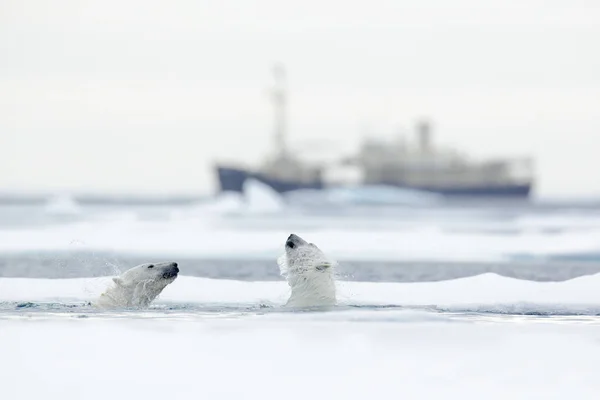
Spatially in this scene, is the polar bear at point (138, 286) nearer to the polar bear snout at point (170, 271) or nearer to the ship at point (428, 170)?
the polar bear snout at point (170, 271)

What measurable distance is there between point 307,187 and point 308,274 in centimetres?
9331

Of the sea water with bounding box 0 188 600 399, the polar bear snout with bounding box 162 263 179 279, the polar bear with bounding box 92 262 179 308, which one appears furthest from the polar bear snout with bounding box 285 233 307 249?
the polar bear with bounding box 92 262 179 308

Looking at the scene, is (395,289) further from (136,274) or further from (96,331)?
(96,331)

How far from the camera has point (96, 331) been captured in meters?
8.60

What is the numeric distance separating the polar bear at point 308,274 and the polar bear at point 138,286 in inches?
44.8

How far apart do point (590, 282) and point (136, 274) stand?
5895 mm

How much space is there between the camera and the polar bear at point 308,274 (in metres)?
11.0

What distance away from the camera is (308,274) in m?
11.1

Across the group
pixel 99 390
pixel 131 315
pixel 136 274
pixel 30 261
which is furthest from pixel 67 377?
pixel 30 261

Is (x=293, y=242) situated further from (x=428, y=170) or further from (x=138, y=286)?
(x=428, y=170)

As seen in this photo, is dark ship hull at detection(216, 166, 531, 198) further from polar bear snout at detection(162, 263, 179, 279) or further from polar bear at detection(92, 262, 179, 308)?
polar bear snout at detection(162, 263, 179, 279)

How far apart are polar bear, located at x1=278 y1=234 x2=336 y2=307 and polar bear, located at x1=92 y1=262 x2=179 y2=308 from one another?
1.14 metres

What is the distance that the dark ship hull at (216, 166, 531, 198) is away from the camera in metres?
101

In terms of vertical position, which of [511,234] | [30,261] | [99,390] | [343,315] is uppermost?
[511,234]
